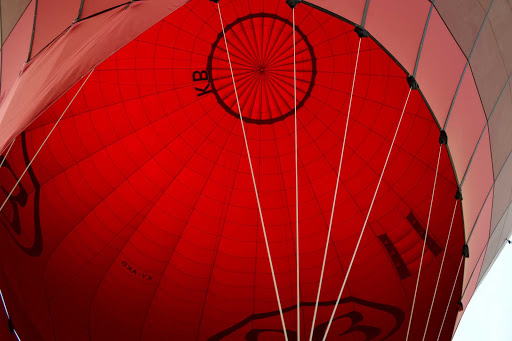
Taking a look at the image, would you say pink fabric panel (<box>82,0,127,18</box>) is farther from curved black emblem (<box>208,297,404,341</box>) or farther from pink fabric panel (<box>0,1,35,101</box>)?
curved black emblem (<box>208,297,404,341</box>)

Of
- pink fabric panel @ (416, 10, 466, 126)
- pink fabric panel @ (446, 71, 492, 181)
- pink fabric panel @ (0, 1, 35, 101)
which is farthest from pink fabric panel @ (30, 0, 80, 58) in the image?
pink fabric panel @ (446, 71, 492, 181)

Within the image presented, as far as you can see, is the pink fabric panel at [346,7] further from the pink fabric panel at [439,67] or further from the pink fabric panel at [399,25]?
the pink fabric panel at [439,67]

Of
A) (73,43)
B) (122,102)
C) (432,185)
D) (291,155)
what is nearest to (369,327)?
(432,185)

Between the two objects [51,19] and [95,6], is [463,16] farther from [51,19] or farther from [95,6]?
[51,19]

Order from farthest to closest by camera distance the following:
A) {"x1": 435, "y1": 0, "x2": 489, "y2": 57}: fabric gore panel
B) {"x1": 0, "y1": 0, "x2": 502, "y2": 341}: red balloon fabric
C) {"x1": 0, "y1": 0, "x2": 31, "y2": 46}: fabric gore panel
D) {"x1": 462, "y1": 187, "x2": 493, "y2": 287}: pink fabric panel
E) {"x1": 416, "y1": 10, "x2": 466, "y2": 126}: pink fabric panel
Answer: {"x1": 0, "y1": 0, "x2": 502, "y2": 341}: red balloon fabric < {"x1": 462, "y1": 187, "x2": 493, "y2": 287}: pink fabric panel < {"x1": 416, "y1": 10, "x2": 466, "y2": 126}: pink fabric panel < {"x1": 435, "y1": 0, "x2": 489, "y2": 57}: fabric gore panel < {"x1": 0, "y1": 0, "x2": 31, "y2": 46}: fabric gore panel

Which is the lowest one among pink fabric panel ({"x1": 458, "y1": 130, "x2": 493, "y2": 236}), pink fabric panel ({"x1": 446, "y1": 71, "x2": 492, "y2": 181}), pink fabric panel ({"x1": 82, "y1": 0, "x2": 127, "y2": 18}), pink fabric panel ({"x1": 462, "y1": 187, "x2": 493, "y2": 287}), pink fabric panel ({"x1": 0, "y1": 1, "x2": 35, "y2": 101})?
pink fabric panel ({"x1": 0, "y1": 1, "x2": 35, "y2": 101})

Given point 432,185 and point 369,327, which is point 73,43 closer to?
point 432,185

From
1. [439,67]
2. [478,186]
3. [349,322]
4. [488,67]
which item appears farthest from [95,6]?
[349,322]
